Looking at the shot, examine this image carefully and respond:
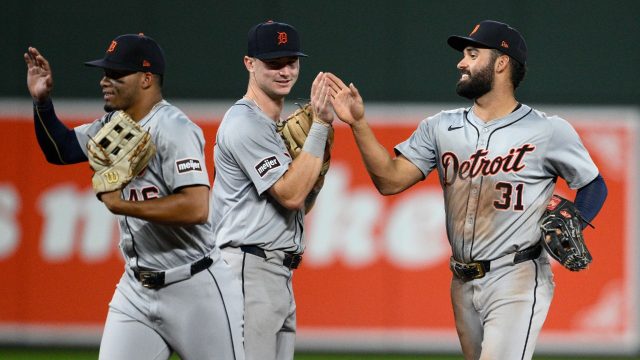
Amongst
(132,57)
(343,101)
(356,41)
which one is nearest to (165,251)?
(132,57)

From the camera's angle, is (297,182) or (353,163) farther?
(353,163)

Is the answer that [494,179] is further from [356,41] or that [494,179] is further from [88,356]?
[88,356]

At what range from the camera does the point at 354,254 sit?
336 inches

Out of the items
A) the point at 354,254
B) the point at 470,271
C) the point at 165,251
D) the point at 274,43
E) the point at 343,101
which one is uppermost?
A: the point at 274,43

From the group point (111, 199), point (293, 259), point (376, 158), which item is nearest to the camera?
point (111, 199)

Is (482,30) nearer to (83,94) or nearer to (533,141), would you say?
(533,141)

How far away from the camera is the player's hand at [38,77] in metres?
4.68

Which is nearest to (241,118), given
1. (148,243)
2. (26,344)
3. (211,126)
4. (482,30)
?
(148,243)

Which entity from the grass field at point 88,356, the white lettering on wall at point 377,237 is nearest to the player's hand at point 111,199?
the grass field at point 88,356

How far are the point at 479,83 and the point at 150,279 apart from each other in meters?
1.79

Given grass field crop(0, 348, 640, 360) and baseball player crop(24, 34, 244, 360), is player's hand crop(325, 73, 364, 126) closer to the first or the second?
baseball player crop(24, 34, 244, 360)

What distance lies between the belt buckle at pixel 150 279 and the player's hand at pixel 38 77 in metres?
0.94

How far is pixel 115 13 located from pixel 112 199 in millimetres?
4699

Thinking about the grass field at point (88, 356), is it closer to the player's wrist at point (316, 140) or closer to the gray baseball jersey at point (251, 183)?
the gray baseball jersey at point (251, 183)
